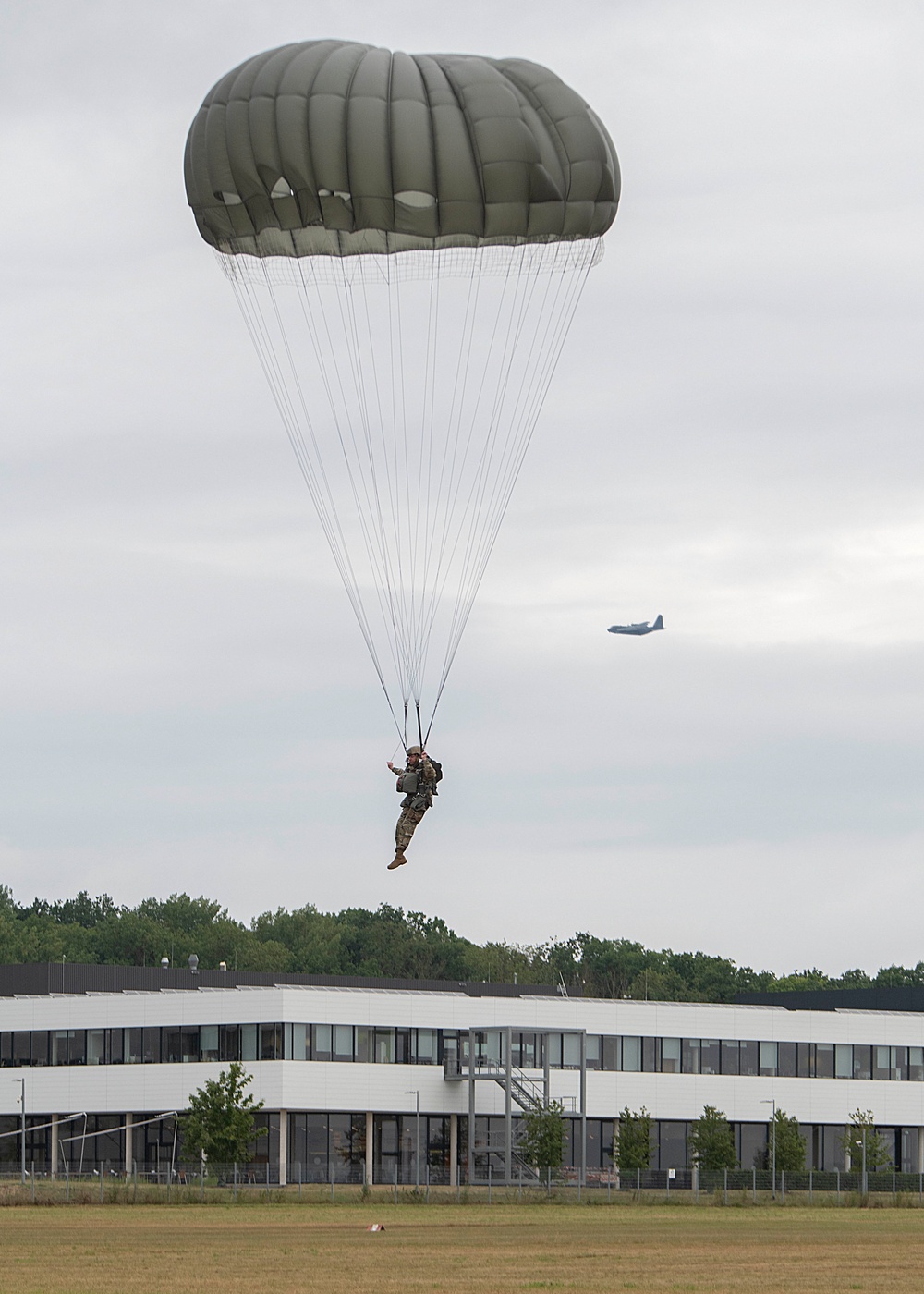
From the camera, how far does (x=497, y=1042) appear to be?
234ft

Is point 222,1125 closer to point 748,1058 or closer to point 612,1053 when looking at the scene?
point 612,1053

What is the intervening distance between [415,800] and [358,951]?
13441 centimetres

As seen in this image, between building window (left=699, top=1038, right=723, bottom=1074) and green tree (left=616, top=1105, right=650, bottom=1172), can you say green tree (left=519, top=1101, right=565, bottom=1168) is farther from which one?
building window (left=699, top=1038, right=723, bottom=1074)

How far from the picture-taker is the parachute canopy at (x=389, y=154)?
3303cm

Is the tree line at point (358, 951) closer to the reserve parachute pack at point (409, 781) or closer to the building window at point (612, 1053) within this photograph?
the building window at point (612, 1053)

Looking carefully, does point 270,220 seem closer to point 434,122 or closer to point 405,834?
point 434,122

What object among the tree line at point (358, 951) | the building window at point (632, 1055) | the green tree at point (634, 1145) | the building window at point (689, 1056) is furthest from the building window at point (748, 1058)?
the tree line at point (358, 951)

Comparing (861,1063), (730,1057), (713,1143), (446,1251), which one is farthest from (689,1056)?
(446,1251)

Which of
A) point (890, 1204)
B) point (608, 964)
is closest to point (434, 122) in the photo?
point (890, 1204)

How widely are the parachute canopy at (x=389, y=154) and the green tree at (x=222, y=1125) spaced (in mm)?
33252

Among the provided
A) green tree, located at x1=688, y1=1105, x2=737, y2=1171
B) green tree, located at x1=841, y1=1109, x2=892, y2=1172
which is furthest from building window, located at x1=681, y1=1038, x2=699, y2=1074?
green tree, located at x1=841, y1=1109, x2=892, y2=1172

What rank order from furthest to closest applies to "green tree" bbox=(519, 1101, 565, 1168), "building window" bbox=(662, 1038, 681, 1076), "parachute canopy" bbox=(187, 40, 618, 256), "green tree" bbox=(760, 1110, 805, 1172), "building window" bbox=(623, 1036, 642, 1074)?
"building window" bbox=(662, 1038, 681, 1076)
"building window" bbox=(623, 1036, 642, 1074)
"green tree" bbox=(760, 1110, 805, 1172)
"green tree" bbox=(519, 1101, 565, 1168)
"parachute canopy" bbox=(187, 40, 618, 256)

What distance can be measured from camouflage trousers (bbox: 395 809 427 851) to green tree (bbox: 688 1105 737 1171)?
37.8 metres

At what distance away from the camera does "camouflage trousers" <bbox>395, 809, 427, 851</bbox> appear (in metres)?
34.1
